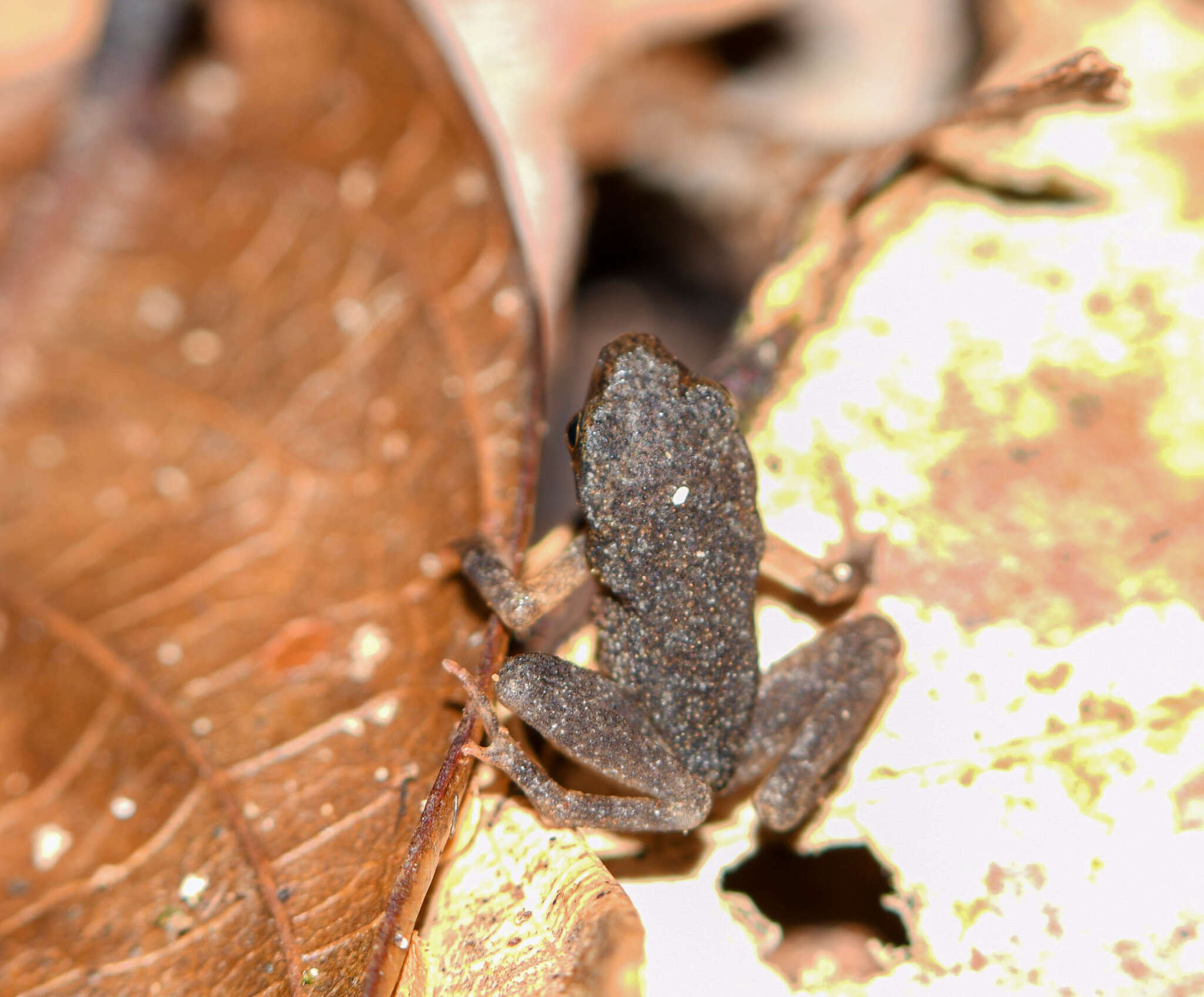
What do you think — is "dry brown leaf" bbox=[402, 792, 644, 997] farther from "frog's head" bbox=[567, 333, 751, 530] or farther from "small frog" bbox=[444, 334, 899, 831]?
"frog's head" bbox=[567, 333, 751, 530]

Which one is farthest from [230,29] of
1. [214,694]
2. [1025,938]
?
[1025,938]

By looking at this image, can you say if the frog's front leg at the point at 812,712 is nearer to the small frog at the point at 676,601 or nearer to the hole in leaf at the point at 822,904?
the small frog at the point at 676,601

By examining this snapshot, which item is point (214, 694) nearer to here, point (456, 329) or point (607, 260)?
point (456, 329)

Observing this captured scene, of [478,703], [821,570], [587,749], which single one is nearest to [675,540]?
[821,570]

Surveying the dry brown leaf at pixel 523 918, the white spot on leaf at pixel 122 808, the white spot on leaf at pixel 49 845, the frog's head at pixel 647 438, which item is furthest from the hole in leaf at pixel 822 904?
the white spot on leaf at pixel 49 845

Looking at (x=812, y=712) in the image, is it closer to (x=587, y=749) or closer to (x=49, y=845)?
(x=587, y=749)

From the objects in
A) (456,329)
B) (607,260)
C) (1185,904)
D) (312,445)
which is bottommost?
(1185,904)
